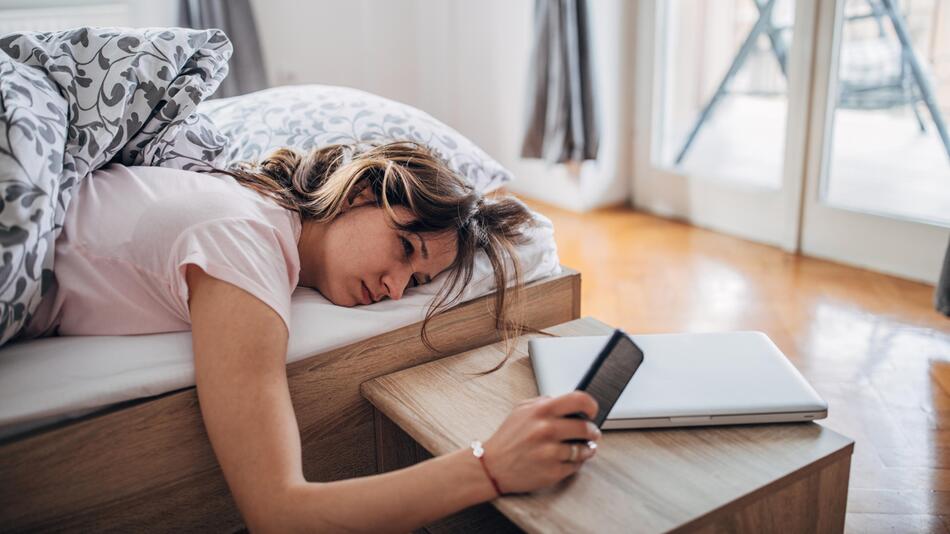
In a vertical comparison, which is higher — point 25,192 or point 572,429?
point 25,192

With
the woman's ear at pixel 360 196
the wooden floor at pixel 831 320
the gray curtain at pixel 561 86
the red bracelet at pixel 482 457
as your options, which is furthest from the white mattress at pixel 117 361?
the gray curtain at pixel 561 86

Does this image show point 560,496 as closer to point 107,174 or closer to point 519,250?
point 519,250

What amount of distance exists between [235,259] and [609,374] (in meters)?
0.44

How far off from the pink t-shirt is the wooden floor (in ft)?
3.22


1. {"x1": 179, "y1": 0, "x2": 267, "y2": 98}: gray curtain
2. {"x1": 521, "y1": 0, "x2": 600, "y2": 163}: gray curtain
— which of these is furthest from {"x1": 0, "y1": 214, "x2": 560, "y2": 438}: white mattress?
{"x1": 179, "y1": 0, "x2": 267, "y2": 98}: gray curtain

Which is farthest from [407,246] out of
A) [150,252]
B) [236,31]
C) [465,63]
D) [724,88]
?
[465,63]

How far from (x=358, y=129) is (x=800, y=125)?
1.58m

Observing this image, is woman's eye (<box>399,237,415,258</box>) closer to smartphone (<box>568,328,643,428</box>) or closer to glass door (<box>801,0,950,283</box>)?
smartphone (<box>568,328,643,428</box>)

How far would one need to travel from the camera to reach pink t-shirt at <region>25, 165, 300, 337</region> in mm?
940

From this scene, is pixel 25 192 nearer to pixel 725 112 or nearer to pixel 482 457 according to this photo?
pixel 482 457

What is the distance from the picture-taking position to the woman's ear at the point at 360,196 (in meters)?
1.13

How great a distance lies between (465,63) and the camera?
3.46 m

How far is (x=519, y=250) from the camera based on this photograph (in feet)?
4.18

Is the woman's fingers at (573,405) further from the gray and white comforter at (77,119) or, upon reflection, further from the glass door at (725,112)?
the glass door at (725,112)
